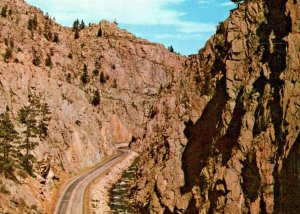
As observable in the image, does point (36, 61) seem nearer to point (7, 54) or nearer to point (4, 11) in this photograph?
point (7, 54)

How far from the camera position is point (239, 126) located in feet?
149

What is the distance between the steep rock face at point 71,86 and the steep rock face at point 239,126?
17.7 m

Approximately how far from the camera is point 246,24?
161ft

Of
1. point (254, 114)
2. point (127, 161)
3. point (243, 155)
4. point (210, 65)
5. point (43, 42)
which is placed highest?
point (43, 42)

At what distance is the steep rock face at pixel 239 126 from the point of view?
36.8 meters

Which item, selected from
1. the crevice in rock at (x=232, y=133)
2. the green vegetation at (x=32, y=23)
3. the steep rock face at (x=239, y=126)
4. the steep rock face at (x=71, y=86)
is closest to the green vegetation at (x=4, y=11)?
the steep rock face at (x=71, y=86)

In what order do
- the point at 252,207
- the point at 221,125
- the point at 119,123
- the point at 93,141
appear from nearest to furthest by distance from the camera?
the point at 252,207
the point at 221,125
the point at 93,141
the point at 119,123

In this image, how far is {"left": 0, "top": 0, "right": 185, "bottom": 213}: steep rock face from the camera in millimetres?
90375

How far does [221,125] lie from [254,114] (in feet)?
22.1

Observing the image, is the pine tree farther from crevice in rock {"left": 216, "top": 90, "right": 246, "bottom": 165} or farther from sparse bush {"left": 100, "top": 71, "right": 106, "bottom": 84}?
sparse bush {"left": 100, "top": 71, "right": 106, "bottom": 84}

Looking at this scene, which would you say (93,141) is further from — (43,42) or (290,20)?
(290,20)

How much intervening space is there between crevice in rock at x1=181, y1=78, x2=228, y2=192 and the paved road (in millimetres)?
23678

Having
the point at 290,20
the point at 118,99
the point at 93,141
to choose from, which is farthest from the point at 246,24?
the point at 118,99

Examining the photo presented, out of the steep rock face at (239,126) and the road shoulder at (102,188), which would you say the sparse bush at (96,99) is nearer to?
the road shoulder at (102,188)
